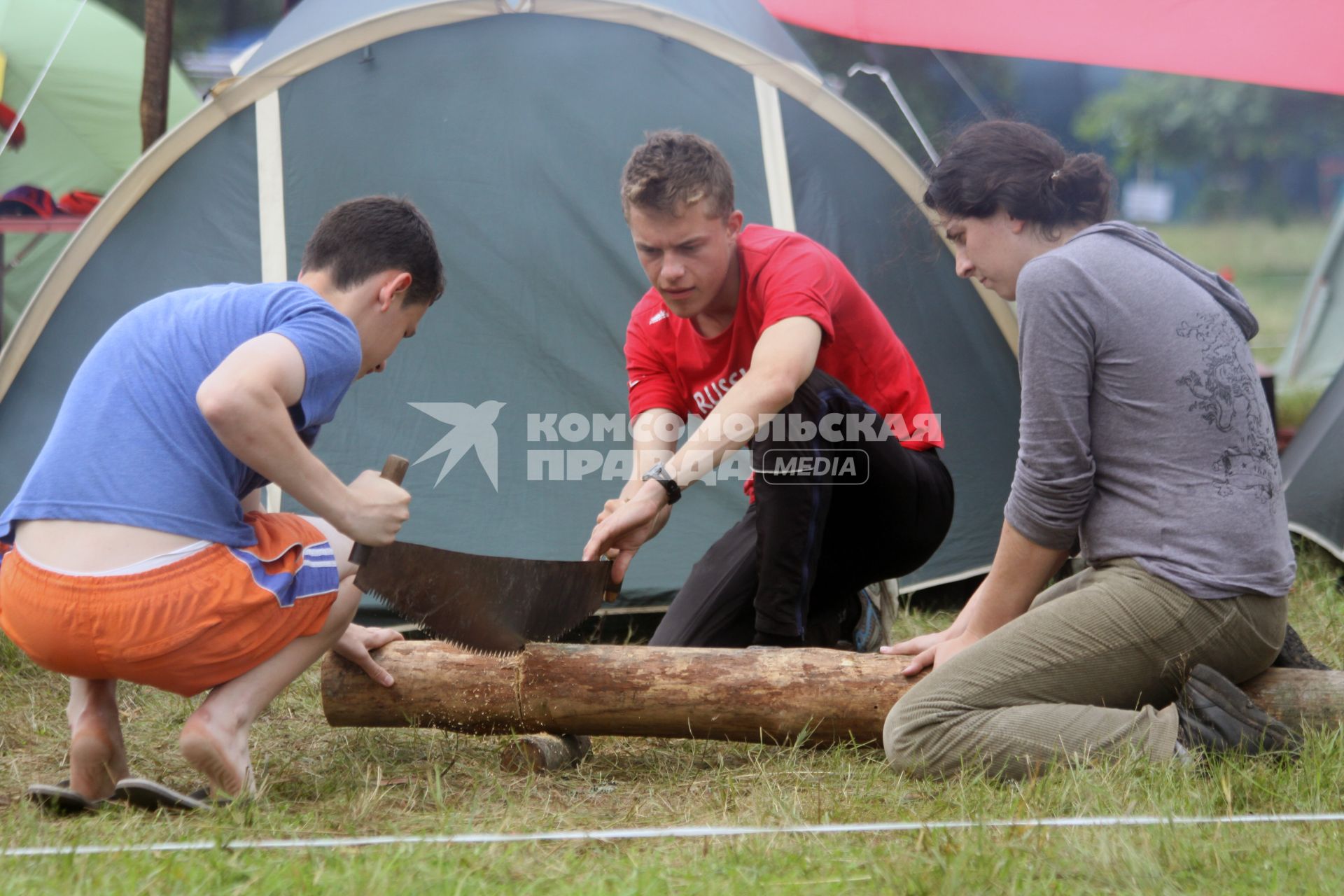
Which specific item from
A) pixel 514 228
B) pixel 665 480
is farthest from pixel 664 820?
pixel 514 228

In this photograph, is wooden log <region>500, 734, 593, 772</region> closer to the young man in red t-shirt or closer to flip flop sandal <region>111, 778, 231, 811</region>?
the young man in red t-shirt

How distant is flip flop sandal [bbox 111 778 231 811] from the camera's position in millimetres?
2184

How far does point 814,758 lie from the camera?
101 inches

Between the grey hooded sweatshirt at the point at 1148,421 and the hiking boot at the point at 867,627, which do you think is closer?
the grey hooded sweatshirt at the point at 1148,421

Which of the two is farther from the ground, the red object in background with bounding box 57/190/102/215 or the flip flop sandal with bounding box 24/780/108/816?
the red object in background with bounding box 57/190/102/215

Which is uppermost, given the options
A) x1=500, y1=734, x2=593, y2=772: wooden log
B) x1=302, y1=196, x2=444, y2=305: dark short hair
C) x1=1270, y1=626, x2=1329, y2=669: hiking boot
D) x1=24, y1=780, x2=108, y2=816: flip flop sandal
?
x1=302, y1=196, x2=444, y2=305: dark short hair

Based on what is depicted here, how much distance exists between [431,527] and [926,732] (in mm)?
2006

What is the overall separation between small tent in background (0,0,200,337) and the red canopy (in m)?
3.90

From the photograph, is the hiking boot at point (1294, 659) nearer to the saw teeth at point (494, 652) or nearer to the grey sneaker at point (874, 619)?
the grey sneaker at point (874, 619)

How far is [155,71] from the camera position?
4.89m

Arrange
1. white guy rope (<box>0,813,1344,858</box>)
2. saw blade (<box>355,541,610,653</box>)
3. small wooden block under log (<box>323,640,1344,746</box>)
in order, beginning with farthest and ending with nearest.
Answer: small wooden block under log (<box>323,640,1344,746</box>), saw blade (<box>355,541,610,653</box>), white guy rope (<box>0,813,1344,858</box>)

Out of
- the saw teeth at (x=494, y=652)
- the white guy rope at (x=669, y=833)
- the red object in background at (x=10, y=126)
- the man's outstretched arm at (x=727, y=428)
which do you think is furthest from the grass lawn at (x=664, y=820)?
the red object in background at (x=10, y=126)

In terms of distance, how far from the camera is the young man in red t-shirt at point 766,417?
282 centimetres

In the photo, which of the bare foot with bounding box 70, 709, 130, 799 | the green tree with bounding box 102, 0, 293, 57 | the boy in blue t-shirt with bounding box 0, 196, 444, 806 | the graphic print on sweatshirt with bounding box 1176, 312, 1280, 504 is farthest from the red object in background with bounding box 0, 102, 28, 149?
the green tree with bounding box 102, 0, 293, 57
